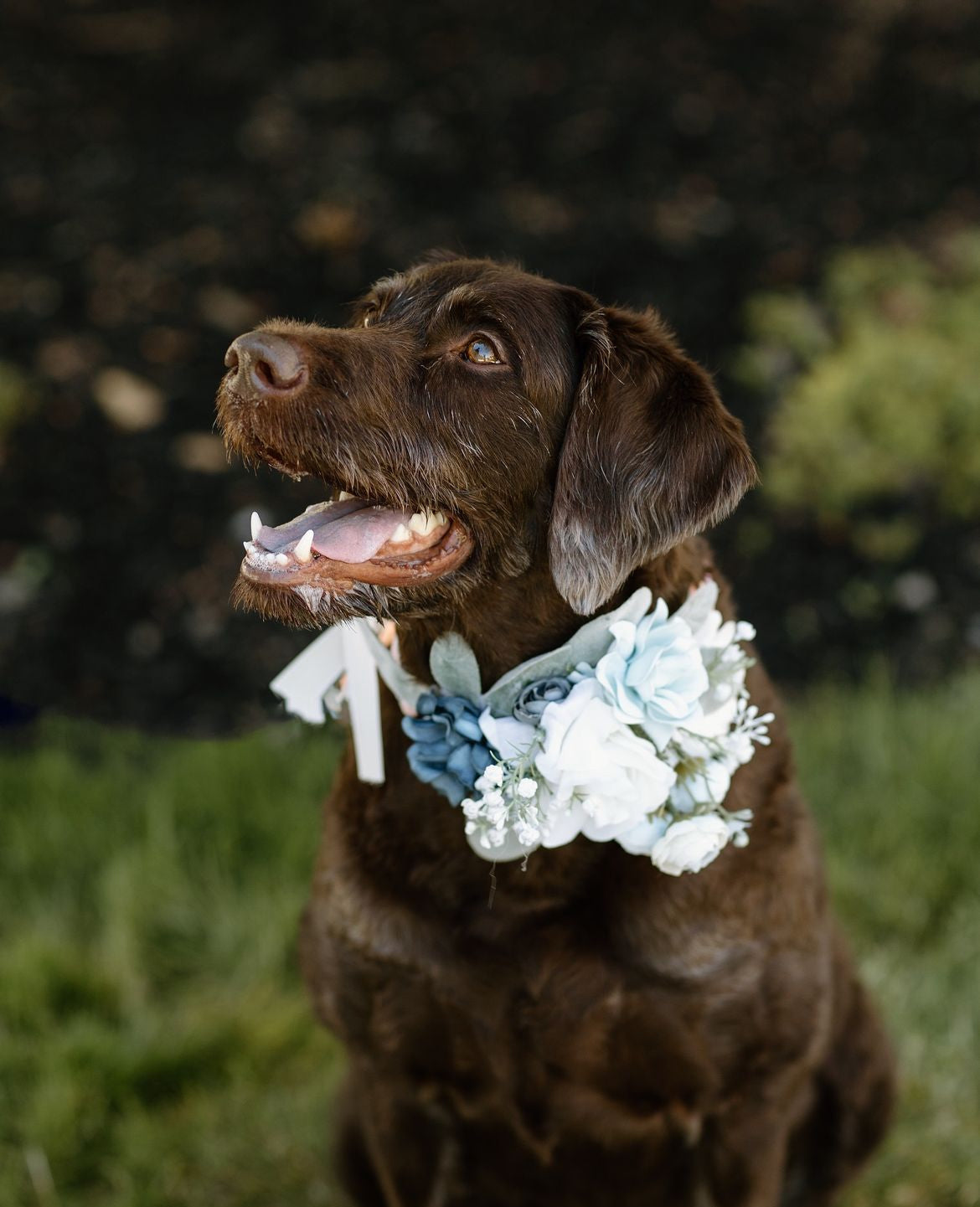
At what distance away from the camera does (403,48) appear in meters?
5.95

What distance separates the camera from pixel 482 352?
82.6 inches

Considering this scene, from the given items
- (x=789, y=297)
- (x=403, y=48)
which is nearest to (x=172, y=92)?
(x=403, y=48)

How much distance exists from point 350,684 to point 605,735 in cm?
48

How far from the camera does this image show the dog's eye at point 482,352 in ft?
6.86

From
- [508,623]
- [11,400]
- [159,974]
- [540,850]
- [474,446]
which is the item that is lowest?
[159,974]

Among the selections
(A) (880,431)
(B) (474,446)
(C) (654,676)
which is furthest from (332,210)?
(C) (654,676)

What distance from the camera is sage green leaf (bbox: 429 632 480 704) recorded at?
2125 millimetres

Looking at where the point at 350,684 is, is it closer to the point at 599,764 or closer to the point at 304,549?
the point at 304,549

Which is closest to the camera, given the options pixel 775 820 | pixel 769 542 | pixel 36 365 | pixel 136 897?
pixel 775 820

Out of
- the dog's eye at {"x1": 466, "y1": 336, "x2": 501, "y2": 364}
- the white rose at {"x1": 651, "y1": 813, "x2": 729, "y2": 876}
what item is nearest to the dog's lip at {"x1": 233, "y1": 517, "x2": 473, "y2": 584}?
the dog's eye at {"x1": 466, "y1": 336, "x2": 501, "y2": 364}

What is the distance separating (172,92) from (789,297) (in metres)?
2.78

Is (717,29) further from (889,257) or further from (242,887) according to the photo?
(242,887)

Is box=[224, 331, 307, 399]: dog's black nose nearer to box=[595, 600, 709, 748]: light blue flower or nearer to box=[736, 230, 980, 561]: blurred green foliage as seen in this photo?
box=[595, 600, 709, 748]: light blue flower

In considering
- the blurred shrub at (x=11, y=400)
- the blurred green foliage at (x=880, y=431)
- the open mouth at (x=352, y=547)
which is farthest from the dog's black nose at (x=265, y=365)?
the blurred shrub at (x=11, y=400)
